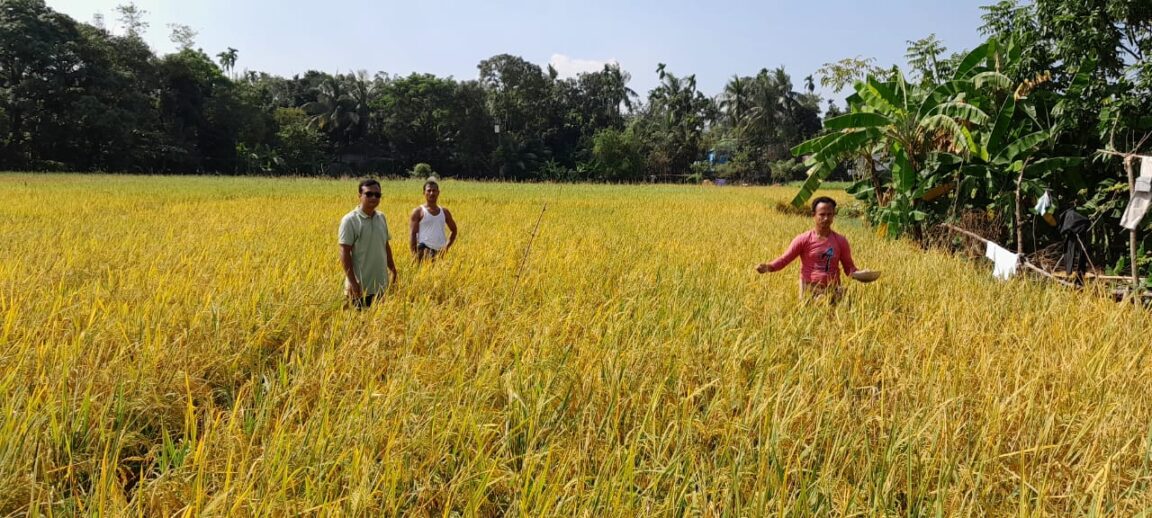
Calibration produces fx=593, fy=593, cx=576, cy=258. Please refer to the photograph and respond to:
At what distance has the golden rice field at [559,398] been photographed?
163 cm

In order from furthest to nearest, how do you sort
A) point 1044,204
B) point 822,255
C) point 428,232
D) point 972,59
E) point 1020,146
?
point 972,59, point 1020,146, point 1044,204, point 428,232, point 822,255

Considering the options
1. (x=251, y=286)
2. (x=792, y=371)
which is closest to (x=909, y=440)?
(x=792, y=371)

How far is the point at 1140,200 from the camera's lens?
4070 millimetres

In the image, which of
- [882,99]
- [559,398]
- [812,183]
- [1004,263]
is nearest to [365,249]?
[559,398]

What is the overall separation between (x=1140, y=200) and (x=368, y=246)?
5.10m

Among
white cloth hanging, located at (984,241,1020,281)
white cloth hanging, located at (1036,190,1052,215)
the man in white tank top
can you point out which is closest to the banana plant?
white cloth hanging, located at (1036,190,1052,215)

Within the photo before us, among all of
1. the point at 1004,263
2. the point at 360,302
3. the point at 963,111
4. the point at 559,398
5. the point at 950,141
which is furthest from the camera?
the point at 950,141

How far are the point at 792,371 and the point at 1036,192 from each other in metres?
5.46

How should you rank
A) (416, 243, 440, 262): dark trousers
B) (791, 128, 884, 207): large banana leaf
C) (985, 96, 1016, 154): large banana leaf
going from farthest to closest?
(791, 128, 884, 207): large banana leaf < (985, 96, 1016, 154): large banana leaf < (416, 243, 440, 262): dark trousers

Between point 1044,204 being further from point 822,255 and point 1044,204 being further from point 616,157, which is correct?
point 616,157

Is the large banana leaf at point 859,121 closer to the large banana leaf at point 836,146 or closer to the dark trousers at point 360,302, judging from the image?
the large banana leaf at point 836,146

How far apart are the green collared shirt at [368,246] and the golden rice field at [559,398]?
194 mm

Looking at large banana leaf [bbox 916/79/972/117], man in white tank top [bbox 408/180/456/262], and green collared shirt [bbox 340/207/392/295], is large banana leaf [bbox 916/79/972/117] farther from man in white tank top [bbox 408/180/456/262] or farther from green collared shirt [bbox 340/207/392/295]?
green collared shirt [bbox 340/207/392/295]

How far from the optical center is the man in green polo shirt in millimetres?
3184
